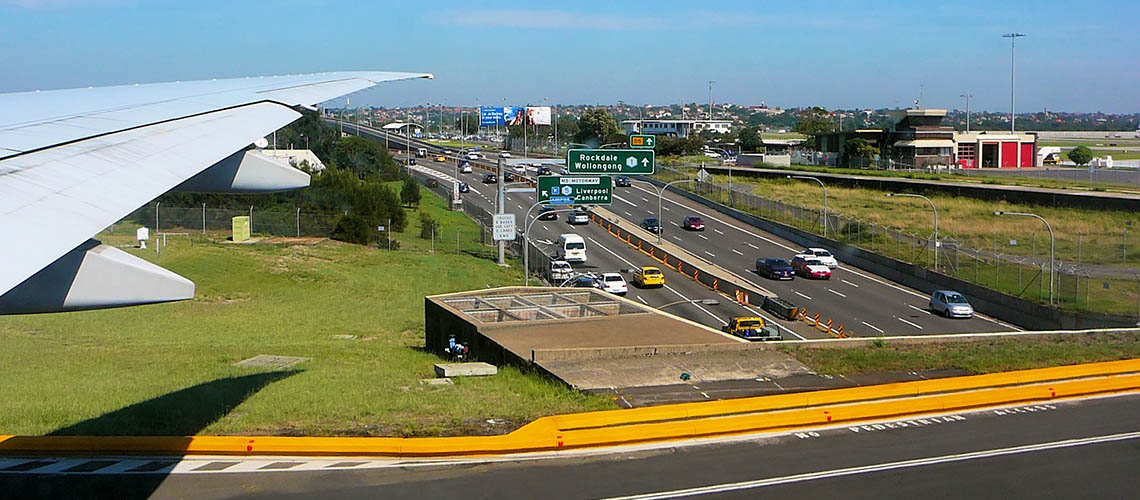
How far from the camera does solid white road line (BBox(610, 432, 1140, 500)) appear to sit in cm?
1302

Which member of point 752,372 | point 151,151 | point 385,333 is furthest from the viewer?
point 385,333

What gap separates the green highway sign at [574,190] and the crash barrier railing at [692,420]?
30.4m

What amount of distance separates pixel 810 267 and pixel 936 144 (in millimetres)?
62203

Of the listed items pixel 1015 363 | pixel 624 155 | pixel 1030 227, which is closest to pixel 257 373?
pixel 1015 363

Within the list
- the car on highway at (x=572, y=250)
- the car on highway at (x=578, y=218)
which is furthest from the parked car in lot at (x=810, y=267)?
the car on highway at (x=578, y=218)

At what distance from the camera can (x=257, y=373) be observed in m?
22.2

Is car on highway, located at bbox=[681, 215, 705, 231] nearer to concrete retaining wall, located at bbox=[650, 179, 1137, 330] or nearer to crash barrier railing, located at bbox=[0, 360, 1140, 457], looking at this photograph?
concrete retaining wall, located at bbox=[650, 179, 1137, 330]

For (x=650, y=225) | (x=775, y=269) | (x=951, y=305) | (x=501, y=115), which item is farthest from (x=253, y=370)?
(x=501, y=115)

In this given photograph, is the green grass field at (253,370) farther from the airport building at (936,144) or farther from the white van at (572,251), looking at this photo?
the airport building at (936,144)

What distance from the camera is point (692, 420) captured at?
16.5m

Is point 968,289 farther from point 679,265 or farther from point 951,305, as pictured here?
point 679,265

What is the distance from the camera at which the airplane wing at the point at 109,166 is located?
5.71 m

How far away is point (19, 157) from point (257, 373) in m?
15.6

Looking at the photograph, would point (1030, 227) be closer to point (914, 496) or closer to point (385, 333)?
point (385, 333)
